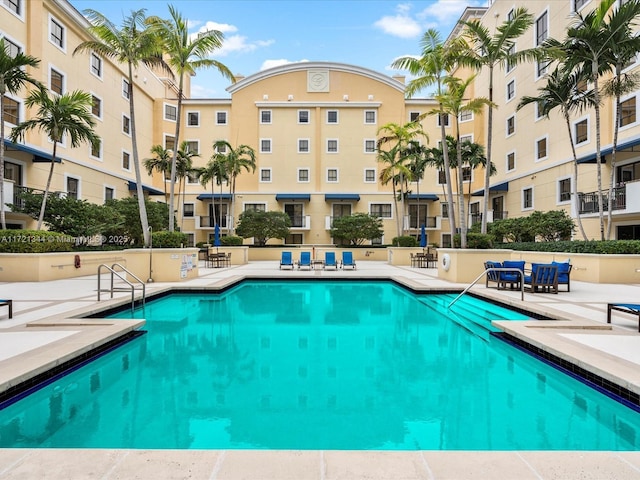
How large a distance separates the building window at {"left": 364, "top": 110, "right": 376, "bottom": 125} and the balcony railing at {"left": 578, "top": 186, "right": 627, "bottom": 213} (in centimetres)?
1833

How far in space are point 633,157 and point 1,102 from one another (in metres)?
26.6

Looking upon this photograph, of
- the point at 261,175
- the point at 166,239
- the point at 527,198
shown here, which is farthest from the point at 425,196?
the point at 166,239

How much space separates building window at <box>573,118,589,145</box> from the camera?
68.9 ft

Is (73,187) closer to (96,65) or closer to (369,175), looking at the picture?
(96,65)

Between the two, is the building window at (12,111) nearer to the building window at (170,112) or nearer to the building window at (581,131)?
the building window at (170,112)

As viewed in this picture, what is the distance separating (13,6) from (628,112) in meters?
29.7

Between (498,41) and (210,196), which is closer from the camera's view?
(498,41)

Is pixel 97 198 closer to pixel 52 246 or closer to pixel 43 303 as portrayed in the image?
pixel 52 246

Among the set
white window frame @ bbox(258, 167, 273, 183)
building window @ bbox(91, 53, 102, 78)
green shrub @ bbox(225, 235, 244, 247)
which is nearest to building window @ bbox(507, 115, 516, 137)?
white window frame @ bbox(258, 167, 273, 183)

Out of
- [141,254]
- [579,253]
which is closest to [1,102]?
[141,254]

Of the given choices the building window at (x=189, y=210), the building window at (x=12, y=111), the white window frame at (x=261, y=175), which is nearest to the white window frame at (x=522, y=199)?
the white window frame at (x=261, y=175)

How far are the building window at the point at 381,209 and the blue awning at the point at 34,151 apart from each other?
73.1 feet

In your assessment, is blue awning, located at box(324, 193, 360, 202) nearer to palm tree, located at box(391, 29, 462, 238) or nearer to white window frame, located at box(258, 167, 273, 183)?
white window frame, located at box(258, 167, 273, 183)

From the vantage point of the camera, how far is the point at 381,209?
33.7 m
